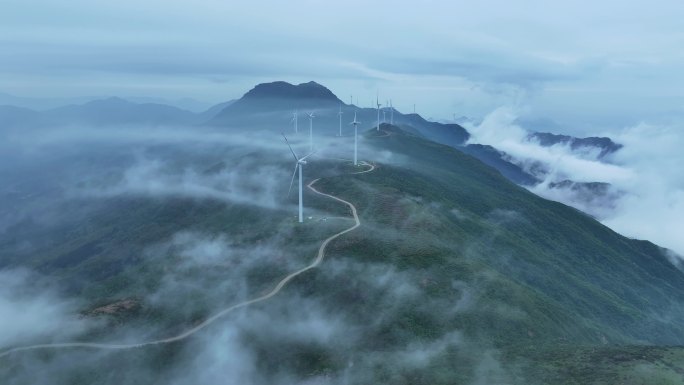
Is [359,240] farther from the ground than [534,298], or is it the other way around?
[359,240]

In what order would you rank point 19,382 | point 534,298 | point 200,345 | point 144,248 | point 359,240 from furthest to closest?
point 144,248, point 359,240, point 534,298, point 200,345, point 19,382

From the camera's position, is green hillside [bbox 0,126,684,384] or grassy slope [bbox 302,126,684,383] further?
grassy slope [bbox 302,126,684,383]

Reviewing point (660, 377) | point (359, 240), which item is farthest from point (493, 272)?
point (660, 377)

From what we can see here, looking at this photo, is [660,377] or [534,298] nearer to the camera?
[660,377]

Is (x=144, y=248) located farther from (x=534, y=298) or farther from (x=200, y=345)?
(x=534, y=298)

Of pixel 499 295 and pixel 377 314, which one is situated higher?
pixel 499 295

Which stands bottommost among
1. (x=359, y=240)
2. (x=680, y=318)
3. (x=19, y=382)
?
(x=680, y=318)

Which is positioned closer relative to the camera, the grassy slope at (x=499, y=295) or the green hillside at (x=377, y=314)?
the green hillside at (x=377, y=314)

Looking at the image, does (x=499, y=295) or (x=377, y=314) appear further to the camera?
(x=499, y=295)

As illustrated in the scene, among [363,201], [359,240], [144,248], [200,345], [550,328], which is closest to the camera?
[200,345]
